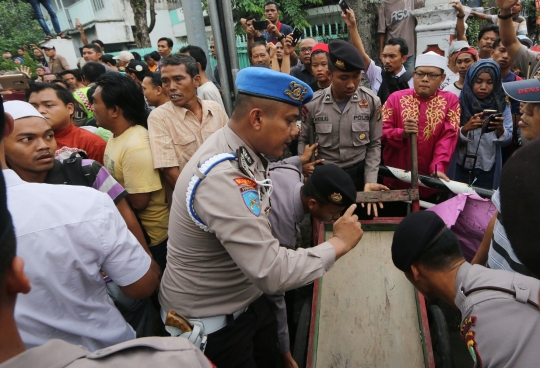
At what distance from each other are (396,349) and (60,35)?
58.2 feet

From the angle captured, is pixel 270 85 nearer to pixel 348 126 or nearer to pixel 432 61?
pixel 348 126

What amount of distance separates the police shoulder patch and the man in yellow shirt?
114cm

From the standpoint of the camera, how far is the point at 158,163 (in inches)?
94.7

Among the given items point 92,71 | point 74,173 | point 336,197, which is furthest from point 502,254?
point 92,71

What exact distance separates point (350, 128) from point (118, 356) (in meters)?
2.75

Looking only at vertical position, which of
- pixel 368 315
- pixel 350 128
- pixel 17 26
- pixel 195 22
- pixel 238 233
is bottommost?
pixel 368 315

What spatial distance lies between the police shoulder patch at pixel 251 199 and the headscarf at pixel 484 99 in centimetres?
298

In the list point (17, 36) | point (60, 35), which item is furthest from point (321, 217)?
point (17, 36)

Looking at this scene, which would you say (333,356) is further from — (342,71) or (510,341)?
(342,71)

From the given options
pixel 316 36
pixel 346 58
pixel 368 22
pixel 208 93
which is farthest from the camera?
pixel 316 36

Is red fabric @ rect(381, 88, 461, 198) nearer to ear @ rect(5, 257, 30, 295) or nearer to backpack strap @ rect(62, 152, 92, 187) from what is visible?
backpack strap @ rect(62, 152, 92, 187)

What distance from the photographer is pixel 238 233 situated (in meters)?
1.38

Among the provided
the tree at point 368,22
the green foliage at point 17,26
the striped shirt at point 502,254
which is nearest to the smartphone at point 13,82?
the striped shirt at point 502,254

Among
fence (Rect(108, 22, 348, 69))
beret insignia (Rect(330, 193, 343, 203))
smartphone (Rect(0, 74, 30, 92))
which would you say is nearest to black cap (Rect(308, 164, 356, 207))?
beret insignia (Rect(330, 193, 343, 203))
